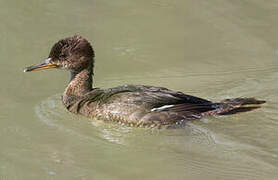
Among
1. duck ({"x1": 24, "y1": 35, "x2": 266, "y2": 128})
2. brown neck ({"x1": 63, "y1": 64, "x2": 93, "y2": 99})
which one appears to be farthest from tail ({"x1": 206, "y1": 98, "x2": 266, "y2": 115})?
brown neck ({"x1": 63, "y1": 64, "x2": 93, "y2": 99})

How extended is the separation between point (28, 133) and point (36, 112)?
82 cm

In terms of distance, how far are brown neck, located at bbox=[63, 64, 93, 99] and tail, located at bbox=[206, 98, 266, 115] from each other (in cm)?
197

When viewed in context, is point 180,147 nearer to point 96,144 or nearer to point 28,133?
point 96,144

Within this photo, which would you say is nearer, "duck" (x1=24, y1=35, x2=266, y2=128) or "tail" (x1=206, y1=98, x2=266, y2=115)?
"duck" (x1=24, y1=35, x2=266, y2=128)

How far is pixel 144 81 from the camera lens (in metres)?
10.3

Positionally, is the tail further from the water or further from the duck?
the water

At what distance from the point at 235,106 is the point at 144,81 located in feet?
6.62

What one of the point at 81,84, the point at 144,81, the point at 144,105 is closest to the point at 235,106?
the point at 144,105

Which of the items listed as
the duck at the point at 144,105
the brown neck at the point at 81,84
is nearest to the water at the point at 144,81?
the duck at the point at 144,105

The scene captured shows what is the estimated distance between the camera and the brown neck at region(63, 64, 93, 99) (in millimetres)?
9406

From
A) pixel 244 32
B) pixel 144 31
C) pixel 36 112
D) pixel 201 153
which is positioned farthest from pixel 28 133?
pixel 244 32

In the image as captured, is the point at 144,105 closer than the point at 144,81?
Yes

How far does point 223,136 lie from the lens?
26.9 feet

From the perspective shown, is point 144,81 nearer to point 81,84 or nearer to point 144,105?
point 81,84
